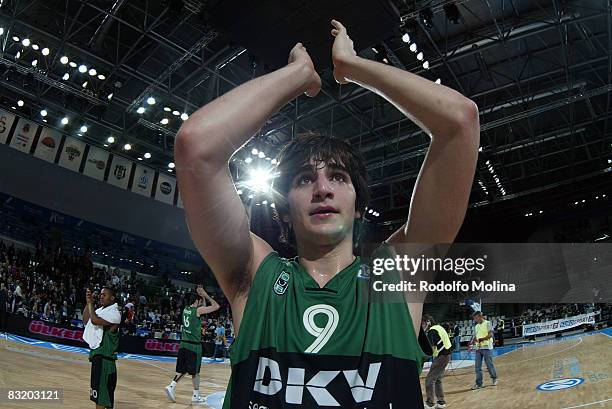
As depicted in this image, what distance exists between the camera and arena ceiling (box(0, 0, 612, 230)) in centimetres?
1138

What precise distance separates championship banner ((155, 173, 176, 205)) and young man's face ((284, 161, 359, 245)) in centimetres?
1936

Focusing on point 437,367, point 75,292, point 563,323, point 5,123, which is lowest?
point 437,367

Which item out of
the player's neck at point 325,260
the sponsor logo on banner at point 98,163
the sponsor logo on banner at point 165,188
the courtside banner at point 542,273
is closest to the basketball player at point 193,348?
the player's neck at point 325,260

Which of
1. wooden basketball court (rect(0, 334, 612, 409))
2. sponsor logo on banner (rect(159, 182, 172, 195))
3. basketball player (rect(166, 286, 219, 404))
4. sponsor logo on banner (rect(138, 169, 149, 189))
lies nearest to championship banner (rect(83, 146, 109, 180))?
sponsor logo on banner (rect(138, 169, 149, 189))

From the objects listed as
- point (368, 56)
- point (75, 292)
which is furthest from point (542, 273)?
point (75, 292)

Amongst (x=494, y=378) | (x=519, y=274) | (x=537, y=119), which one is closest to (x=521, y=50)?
(x=537, y=119)

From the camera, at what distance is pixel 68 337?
14633 mm

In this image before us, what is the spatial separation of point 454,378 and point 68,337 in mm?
11682

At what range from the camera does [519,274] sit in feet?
68.0

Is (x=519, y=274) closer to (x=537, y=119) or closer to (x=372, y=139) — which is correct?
(x=537, y=119)

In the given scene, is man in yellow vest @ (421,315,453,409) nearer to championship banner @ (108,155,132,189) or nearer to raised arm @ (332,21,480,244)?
raised arm @ (332,21,480,244)

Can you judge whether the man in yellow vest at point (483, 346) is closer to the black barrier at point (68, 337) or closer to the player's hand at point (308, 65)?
the player's hand at point (308, 65)

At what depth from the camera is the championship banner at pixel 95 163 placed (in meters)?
17.7

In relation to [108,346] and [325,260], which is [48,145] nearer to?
[108,346]
